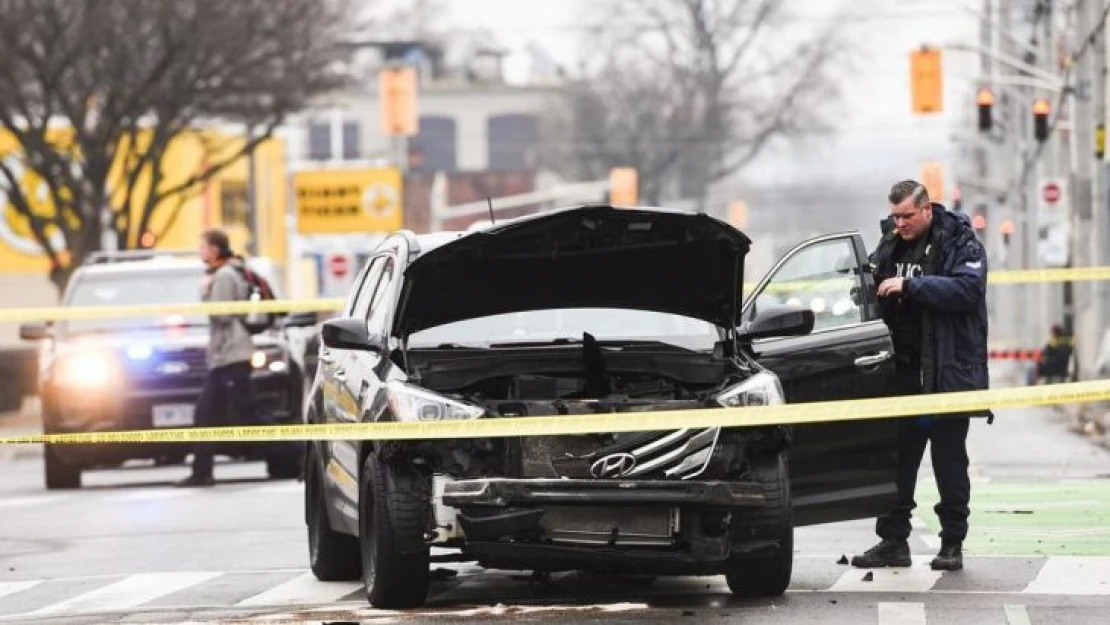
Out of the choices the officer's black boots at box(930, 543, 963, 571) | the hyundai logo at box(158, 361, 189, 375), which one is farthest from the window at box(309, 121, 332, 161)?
the officer's black boots at box(930, 543, 963, 571)

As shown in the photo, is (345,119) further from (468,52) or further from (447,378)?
(447,378)

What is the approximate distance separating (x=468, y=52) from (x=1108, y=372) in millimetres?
82821

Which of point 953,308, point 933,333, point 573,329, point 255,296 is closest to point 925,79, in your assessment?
point 255,296

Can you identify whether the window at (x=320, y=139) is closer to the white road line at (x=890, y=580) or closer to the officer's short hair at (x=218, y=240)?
the officer's short hair at (x=218, y=240)

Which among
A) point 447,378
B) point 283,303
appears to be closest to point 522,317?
point 447,378

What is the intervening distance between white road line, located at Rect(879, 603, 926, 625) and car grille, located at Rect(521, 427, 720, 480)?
36.2 inches

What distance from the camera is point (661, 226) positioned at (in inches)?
400

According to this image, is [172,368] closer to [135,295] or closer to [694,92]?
[135,295]

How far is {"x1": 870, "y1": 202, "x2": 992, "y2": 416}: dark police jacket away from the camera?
11109 mm

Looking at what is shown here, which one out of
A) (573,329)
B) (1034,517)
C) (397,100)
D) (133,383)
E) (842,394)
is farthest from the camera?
(397,100)

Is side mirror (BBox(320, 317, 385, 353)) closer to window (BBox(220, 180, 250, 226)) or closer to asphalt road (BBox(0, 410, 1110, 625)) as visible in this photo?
asphalt road (BBox(0, 410, 1110, 625))

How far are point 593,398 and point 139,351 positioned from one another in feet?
32.5

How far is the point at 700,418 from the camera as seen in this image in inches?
380

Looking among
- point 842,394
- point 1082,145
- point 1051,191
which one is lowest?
point 842,394
